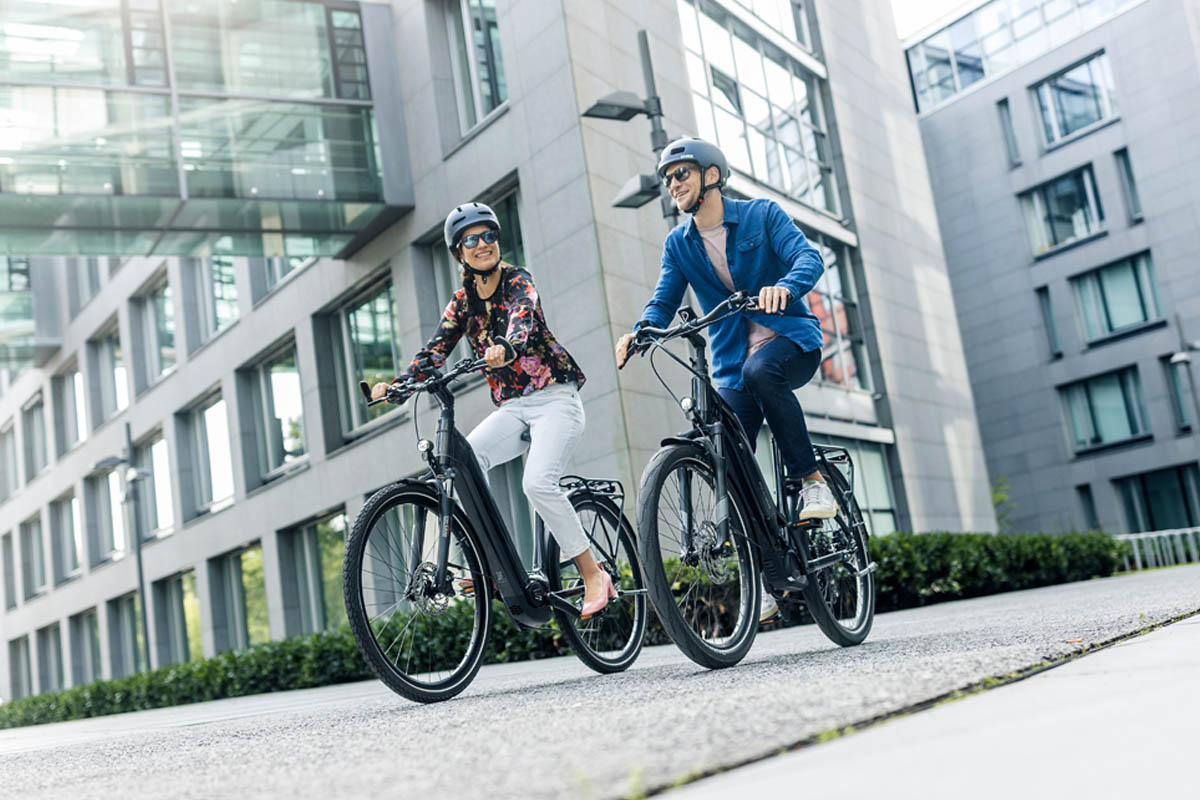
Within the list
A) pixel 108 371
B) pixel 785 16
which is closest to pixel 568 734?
pixel 785 16

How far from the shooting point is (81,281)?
102ft

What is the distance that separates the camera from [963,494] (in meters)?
22.6

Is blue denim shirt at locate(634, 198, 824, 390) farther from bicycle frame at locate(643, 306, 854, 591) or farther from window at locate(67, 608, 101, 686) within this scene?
window at locate(67, 608, 101, 686)

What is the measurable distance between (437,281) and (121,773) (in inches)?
553

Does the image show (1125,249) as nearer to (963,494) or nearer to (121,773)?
(963,494)

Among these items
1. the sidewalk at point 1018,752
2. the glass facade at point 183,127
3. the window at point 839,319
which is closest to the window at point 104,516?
the glass facade at point 183,127

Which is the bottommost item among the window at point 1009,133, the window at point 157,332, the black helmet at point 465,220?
the black helmet at point 465,220

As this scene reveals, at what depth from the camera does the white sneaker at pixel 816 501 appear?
4.70 metres

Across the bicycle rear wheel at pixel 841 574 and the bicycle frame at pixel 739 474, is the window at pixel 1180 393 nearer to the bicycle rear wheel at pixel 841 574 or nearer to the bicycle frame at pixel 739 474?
the bicycle rear wheel at pixel 841 574

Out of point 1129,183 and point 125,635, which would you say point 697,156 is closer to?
point 125,635

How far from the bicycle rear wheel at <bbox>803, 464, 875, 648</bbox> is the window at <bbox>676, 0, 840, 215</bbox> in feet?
41.4

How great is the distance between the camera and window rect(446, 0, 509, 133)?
16.2 metres

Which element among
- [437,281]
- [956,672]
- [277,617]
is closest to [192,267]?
[277,617]

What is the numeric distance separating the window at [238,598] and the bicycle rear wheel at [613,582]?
716 inches
